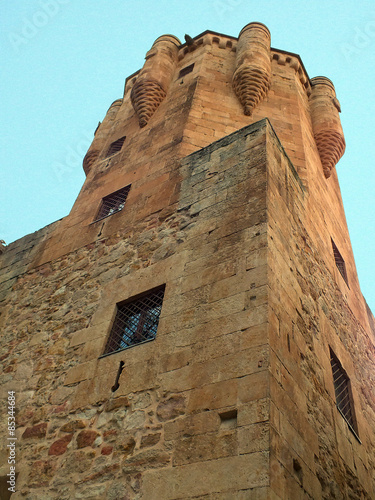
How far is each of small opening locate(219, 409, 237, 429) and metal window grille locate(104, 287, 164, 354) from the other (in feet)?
5.15

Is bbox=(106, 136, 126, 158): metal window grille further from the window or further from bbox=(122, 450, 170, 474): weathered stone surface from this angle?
bbox=(122, 450, 170, 474): weathered stone surface

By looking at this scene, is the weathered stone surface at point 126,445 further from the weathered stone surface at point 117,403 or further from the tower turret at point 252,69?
the tower turret at point 252,69

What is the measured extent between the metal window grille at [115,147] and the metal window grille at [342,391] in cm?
616

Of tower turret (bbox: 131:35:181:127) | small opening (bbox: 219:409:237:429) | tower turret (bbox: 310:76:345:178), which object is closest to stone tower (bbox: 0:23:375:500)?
small opening (bbox: 219:409:237:429)

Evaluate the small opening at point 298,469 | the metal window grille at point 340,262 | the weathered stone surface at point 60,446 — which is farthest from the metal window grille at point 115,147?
the small opening at point 298,469

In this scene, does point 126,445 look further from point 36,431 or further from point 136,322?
point 136,322

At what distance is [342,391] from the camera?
21.9ft

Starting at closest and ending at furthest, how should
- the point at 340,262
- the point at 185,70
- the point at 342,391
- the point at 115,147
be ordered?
the point at 342,391
the point at 340,262
the point at 115,147
the point at 185,70

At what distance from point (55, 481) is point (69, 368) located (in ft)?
4.43

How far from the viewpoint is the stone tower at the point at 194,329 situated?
4371 mm

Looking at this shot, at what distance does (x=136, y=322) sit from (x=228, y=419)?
6.77 ft

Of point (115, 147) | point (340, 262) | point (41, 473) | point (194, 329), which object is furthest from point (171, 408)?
point (115, 147)

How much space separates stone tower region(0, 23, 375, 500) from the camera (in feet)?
14.3

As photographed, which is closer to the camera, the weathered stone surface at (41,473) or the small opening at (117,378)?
the weathered stone surface at (41,473)
